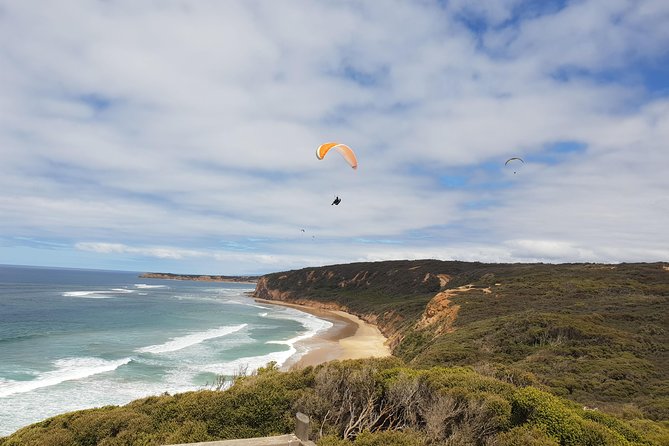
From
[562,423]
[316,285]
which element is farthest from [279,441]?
[316,285]

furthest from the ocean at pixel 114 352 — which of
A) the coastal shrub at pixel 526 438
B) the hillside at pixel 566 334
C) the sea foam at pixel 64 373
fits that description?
the coastal shrub at pixel 526 438

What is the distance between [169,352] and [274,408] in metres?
27.7

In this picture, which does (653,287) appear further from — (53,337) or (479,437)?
(53,337)

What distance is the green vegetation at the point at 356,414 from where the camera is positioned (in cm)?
845

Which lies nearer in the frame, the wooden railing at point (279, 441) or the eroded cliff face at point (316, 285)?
the wooden railing at point (279, 441)

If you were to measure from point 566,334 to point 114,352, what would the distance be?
3273 cm

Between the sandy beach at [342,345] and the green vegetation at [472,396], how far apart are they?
6103mm

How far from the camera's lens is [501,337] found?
24.5 m

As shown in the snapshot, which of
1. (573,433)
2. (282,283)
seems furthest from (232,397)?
(282,283)

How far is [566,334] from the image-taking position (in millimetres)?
23422

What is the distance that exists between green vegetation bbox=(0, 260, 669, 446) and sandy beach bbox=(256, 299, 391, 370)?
240 inches

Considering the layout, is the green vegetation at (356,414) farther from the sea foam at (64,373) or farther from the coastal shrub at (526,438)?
the sea foam at (64,373)

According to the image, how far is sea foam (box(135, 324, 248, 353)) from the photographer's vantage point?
1394 inches

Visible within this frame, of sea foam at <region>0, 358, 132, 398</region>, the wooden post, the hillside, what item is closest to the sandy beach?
the hillside
